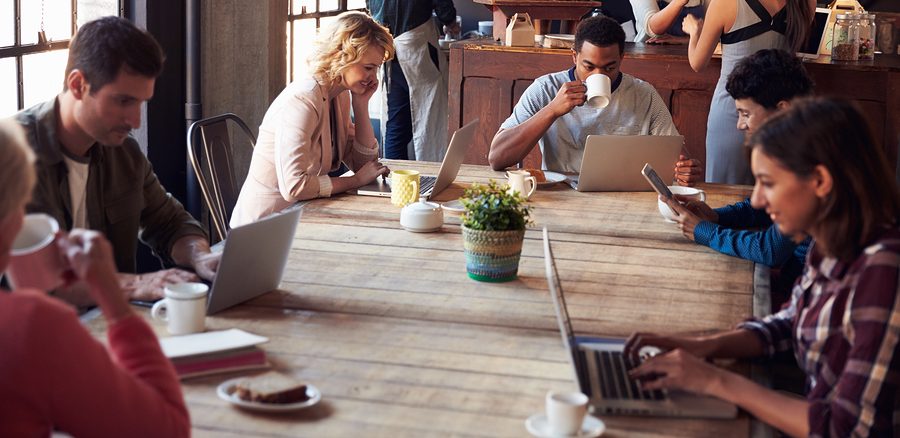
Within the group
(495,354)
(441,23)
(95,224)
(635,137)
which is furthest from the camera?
(441,23)

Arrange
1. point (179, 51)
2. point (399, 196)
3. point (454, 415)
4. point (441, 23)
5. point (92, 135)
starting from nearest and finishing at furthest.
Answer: point (454, 415) < point (92, 135) < point (399, 196) < point (179, 51) < point (441, 23)

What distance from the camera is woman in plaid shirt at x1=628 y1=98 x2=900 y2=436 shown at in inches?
60.7

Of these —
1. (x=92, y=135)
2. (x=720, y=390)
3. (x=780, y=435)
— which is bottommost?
(x=780, y=435)

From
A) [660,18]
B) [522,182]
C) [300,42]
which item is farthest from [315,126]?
[660,18]

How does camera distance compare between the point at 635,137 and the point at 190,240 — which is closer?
the point at 190,240

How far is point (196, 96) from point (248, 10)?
580 mm

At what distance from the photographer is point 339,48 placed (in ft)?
10.8

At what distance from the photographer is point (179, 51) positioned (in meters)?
4.12

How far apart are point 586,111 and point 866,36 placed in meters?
1.77

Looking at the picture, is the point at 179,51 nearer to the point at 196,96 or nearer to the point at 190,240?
the point at 196,96

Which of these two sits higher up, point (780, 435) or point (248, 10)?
point (248, 10)

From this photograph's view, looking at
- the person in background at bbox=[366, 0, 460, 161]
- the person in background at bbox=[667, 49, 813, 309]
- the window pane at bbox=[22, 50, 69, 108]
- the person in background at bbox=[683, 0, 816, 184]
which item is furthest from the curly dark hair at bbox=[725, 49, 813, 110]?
the person in background at bbox=[366, 0, 460, 161]

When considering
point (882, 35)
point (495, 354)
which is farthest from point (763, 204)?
point (882, 35)

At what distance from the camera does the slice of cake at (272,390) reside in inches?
60.3
